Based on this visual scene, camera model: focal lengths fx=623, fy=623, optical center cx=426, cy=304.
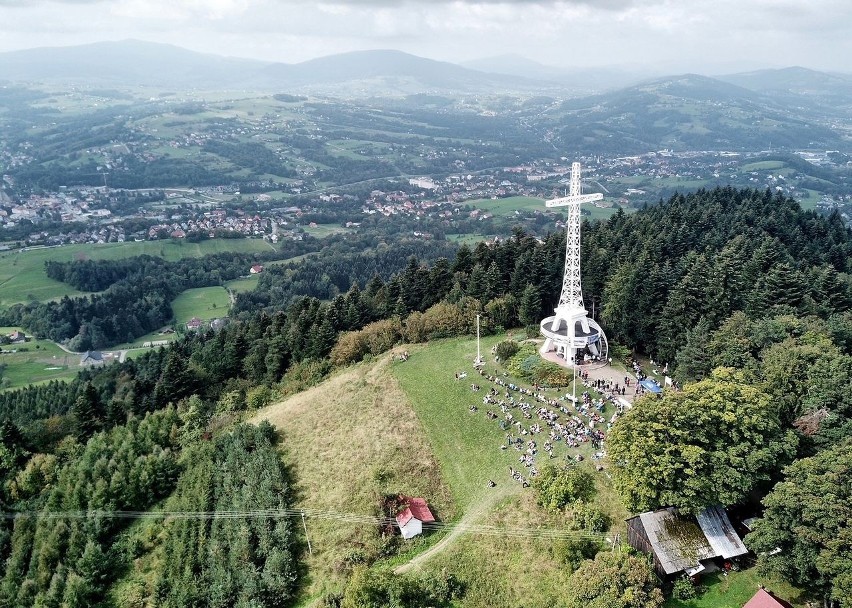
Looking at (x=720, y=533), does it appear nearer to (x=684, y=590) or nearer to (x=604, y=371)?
(x=684, y=590)

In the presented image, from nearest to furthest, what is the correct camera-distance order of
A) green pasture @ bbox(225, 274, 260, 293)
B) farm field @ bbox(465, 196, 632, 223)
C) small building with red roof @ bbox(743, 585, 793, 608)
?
small building with red roof @ bbox(743, 585, 793, 608) < green pasture @ bbox(225, 274, 260, 293) < farm field @ bbox(465, 196, 632, 223)

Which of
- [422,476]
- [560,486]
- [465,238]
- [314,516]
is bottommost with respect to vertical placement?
[465,238]

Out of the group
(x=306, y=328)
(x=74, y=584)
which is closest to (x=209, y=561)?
(x=74, y=584)

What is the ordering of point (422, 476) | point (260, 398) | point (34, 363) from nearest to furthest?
point (422, 476), point (260, 398), point (34, 363)

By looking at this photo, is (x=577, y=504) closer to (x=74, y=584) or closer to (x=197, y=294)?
(x=74, y=584)

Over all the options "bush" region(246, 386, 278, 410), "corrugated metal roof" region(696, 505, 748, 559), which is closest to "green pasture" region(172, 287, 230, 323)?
"bush" region(246, 386, 278, 410)

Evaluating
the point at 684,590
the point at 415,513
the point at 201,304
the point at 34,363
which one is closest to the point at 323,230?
the point at 201,304

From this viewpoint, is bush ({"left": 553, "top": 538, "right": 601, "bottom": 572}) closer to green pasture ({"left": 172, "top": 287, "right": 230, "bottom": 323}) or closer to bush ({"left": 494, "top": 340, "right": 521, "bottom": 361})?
bush ({"left": 494, "top": 340, "right": 521, "bottom": 361})
